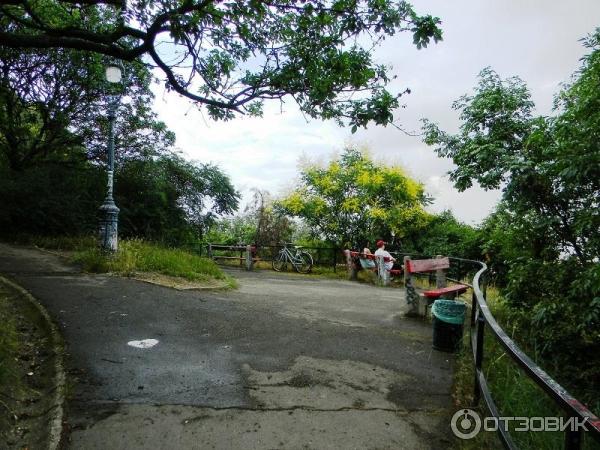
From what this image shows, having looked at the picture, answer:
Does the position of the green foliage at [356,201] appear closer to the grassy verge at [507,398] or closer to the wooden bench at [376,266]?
the wooden bench at [376,266]

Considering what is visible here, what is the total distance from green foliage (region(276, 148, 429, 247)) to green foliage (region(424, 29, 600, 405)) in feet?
27.6

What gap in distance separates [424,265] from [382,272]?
6.02 meters

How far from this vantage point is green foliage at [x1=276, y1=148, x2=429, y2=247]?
17391mm

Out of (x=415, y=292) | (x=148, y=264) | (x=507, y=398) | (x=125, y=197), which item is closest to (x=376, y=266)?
(x=415, y=292)

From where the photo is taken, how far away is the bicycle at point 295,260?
17.0 m

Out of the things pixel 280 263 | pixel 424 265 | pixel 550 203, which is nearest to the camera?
pixel 550 203

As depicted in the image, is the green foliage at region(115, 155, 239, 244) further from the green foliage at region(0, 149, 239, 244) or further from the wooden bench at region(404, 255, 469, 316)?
the wooden bench at region(404, 255, 469, 316)

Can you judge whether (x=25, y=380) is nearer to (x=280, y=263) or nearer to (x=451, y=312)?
(x=451, y=312)

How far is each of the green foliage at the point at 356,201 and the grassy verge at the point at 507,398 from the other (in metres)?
12.3

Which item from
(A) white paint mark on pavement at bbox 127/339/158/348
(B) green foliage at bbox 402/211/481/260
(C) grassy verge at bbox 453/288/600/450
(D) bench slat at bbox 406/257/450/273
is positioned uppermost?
(B) green foliage at bbox 402/211/481/260

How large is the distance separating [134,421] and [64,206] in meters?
13.7

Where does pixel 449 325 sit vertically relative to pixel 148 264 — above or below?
below

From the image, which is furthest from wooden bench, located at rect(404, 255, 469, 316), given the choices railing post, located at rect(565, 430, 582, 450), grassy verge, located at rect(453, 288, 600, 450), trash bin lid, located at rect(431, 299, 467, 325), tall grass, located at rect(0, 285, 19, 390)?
tall grass, located at rect(0, 285, 19, 390)

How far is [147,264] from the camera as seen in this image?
9680 millimetres
